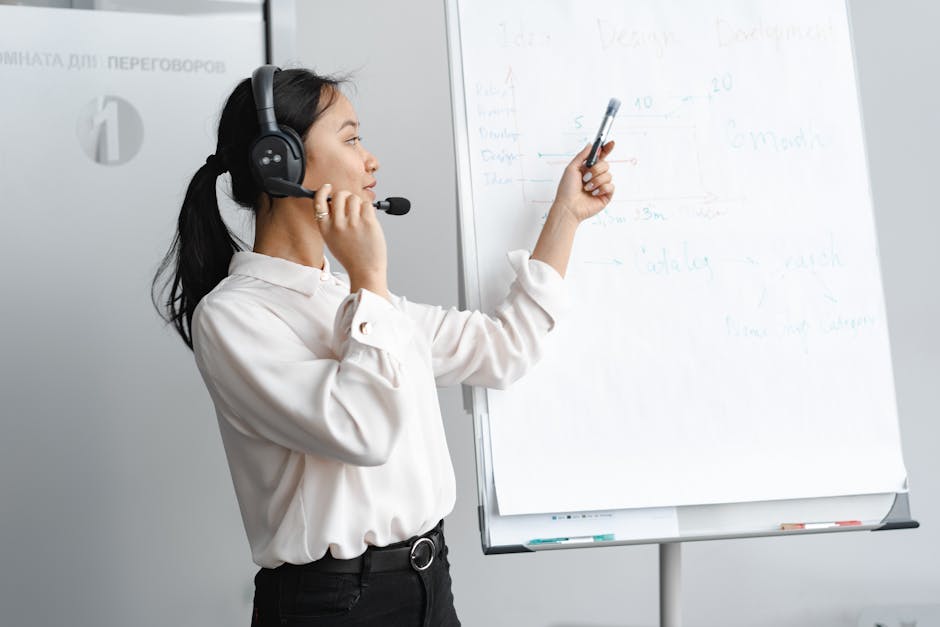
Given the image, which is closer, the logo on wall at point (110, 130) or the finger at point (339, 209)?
the finger at point (339, 209)

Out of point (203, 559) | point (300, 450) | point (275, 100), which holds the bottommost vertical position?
point (203, 559)

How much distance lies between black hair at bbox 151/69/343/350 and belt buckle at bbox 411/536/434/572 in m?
0.41

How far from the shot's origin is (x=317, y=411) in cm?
109

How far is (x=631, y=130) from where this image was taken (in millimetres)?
1520

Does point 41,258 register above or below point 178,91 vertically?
below

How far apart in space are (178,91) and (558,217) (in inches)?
36.1

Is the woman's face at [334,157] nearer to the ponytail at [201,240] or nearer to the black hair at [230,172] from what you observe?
the black hair at [230,172]

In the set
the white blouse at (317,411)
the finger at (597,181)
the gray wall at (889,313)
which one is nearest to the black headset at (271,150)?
the white blouse at (317,411)

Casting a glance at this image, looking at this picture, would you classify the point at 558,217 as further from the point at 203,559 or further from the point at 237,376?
the point at 203,559

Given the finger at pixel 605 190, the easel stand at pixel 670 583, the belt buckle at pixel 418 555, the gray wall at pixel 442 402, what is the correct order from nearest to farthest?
the belt buckle at pixel 418 555 < the finger at pixel 605 190 < the easel stand at pixel 670 583 < the gray wall at pixel 442 402

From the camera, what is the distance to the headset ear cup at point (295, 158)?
121 cm

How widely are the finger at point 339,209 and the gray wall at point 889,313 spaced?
2.83ft

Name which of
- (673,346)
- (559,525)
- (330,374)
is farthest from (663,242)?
(330,374)

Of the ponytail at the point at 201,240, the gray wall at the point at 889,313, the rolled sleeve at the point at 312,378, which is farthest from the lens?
the gray wall at the point at 889,313
